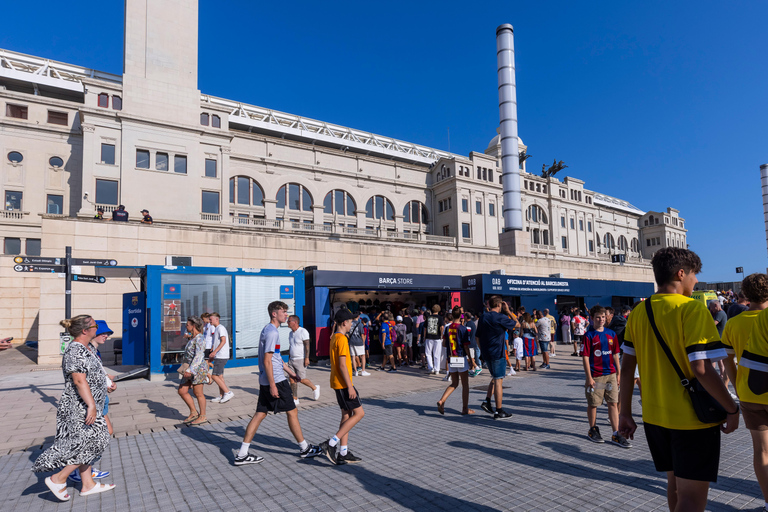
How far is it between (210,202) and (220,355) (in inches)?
1022

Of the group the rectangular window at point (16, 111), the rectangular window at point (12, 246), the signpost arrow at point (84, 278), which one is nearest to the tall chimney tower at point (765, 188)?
the signpost arrow at point (84, 278)

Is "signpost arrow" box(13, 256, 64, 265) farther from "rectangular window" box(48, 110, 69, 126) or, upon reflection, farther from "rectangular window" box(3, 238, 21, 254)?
"rectangular window" box(48, 110, 69, 126)

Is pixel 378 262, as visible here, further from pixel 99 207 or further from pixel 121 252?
pixel 99 207

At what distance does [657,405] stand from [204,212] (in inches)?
1331

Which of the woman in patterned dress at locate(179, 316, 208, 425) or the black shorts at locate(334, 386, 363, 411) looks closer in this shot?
the black shorts at locate(334, 386, 363, 411)

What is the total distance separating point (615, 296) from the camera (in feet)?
86.7

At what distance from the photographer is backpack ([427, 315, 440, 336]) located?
1338cm

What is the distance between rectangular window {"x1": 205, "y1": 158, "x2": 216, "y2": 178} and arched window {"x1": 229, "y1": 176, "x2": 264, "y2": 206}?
508 centimetres

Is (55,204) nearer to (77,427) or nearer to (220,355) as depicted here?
(220,355)

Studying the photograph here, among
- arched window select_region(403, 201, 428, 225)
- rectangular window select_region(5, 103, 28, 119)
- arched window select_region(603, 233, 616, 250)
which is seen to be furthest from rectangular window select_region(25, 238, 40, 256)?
arched window select_region(603, 233, 616, 250)

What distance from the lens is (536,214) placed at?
62156 millimetres

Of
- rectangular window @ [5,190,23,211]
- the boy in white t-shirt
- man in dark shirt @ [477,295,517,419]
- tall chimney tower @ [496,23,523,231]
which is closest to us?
man in dark shirt @ [477,295,517,419]

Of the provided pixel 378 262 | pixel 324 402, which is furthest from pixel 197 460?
pixel 378 262

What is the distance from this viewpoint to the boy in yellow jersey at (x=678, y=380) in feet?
8.46
